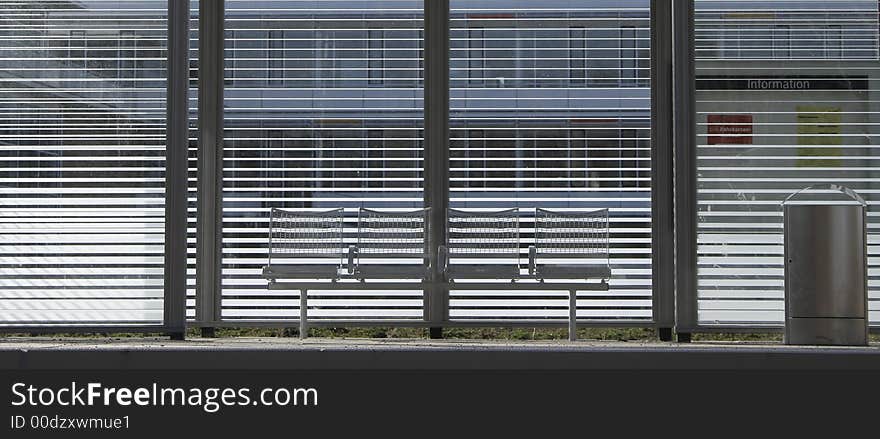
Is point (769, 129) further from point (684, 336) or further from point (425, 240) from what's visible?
point (425, 240)

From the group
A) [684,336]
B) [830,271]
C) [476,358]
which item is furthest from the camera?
[684,336]

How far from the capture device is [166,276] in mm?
8000

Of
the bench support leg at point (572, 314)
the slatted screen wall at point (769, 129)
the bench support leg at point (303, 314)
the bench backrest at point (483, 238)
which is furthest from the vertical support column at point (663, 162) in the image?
the bench support leg at point (303, 314)

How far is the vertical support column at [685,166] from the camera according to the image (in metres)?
8.34

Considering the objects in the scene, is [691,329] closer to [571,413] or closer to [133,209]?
[133,209]

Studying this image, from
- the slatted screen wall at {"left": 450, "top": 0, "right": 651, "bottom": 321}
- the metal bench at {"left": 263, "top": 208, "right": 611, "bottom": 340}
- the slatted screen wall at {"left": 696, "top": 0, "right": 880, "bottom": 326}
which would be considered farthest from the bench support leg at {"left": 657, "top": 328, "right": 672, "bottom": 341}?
the metal bench at {"left": 263, "top": 208, "right": 611, "bottom": 340}

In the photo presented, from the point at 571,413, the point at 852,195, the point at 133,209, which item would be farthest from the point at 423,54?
the point at 571,413

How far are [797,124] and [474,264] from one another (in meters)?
2.54

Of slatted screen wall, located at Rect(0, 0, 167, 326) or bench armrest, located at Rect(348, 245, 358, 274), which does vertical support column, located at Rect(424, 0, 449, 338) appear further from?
slatted screen wall, located at Rect(0, 0, 167, 326)

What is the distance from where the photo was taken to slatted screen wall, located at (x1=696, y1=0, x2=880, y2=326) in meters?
8.30

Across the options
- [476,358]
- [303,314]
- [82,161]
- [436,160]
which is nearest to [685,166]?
[436,160]

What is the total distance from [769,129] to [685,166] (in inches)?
26.4

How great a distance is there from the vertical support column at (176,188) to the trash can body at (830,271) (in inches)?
158

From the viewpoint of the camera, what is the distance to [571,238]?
848 cm
